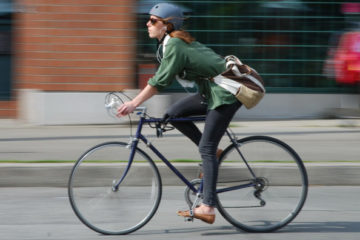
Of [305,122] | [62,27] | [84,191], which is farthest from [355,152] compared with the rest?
[62,27]

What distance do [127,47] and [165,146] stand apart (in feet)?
7.74

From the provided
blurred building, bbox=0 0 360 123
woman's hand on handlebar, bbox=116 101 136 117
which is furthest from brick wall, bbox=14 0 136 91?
woman's hand on handlebar, bbox=116 101 136 117

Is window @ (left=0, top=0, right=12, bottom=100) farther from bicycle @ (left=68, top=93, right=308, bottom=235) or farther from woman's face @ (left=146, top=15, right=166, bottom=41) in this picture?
woman's face @ (left=146, top=15, right=166, bottom=41)

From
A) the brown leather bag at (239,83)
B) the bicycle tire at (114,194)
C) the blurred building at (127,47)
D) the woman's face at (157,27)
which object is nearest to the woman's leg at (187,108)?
the brown leather bag at (239,83)

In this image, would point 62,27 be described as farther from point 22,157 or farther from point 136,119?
point 22,157

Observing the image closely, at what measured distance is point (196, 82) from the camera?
16.5ft

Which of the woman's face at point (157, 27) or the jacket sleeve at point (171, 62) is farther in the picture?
the woman's face at point (157, 27)

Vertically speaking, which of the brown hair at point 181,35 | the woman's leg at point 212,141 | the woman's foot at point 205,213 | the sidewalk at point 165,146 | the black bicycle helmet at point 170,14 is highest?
the black bicycle helmet at point 170,14

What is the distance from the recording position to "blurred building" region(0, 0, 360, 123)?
10008mm

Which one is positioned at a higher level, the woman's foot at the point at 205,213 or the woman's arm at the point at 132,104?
the woman's arm at the point at 132,104

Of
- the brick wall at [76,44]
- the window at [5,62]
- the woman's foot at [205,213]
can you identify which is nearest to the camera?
the woman's foot at [205,213]

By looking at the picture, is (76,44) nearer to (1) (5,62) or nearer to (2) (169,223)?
(1) (5,62)

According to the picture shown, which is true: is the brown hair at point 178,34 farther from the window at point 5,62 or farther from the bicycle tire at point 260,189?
the window at point 5,62

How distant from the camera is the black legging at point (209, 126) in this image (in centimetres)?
497
